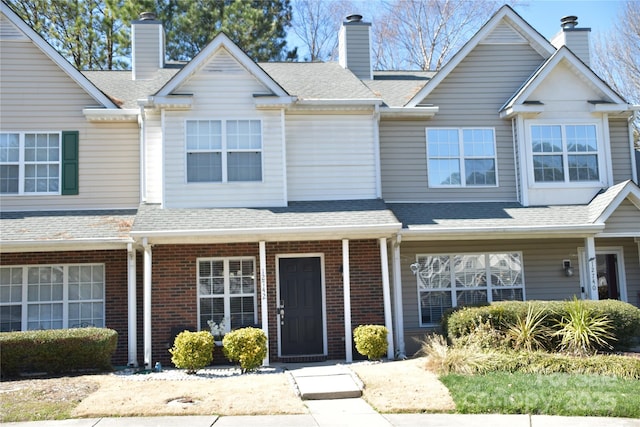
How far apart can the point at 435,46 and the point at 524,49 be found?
51.5 feet

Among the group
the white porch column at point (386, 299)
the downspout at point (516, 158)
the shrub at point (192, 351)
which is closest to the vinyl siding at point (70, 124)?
the shrub at point (192, 351)

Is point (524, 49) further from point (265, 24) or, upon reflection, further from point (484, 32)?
point (265, 24)

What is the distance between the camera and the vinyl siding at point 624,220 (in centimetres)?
1415

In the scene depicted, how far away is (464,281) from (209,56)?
26.1ft

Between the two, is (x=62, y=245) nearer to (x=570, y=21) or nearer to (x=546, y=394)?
(x=546, y=394)

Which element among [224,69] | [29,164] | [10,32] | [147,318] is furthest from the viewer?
[10,32]

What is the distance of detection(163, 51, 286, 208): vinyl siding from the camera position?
14.1 meters

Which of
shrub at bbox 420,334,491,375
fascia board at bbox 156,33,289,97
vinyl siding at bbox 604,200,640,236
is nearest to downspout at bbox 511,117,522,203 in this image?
vinyl siding at bbox 604,200,640,236

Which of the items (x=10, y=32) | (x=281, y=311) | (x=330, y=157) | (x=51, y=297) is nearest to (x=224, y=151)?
(x=330, y=157)

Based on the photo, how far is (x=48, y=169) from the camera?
14.8m

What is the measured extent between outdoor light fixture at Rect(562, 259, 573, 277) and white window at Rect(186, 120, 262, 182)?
7.69 meters

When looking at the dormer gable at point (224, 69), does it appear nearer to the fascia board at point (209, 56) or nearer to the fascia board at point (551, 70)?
the fascia board at point (209, 56)

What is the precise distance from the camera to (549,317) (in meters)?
12.7

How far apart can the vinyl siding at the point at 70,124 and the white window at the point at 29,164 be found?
232mm
